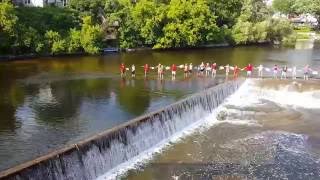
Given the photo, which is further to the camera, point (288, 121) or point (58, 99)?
point (58, 99)

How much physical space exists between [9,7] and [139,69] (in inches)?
698

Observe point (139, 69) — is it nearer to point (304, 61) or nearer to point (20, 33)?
point (20, 33)

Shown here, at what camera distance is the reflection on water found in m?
24.5

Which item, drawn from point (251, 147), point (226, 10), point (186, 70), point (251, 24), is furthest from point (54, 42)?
point (251, 147)

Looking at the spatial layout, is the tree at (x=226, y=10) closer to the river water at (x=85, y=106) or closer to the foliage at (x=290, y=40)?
the foliage at (x=290, y=40)

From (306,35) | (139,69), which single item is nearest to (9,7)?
(139,69)

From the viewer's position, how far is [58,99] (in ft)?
121

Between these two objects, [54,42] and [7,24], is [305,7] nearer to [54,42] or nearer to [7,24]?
[54,42]

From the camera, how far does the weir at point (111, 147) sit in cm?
2066

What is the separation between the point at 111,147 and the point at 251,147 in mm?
8670

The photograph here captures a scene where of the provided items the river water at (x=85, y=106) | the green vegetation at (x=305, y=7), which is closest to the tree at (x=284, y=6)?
the green vegetation at (x=305, y=7)

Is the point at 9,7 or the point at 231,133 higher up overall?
the point at 9,7

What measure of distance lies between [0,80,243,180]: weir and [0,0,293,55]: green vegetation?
101 ft

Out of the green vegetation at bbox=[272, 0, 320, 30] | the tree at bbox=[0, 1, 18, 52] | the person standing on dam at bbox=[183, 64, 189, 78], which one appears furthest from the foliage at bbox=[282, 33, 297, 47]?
the tree at bbox=[0, 1, 18, 52]
